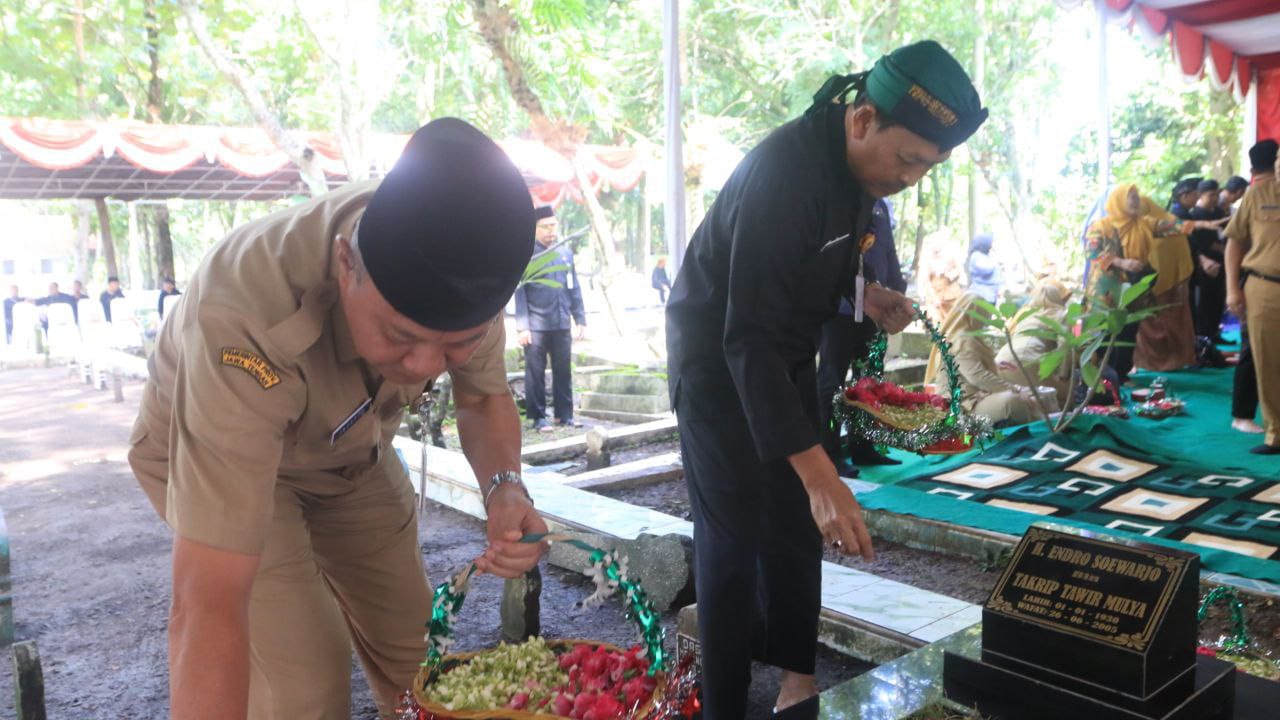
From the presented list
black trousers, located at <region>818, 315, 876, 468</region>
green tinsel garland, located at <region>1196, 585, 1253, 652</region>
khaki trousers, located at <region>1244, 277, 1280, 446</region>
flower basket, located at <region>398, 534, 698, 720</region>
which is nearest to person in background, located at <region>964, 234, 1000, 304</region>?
khaki trousers, located at <region>1244, 277, 1280, 446</region>

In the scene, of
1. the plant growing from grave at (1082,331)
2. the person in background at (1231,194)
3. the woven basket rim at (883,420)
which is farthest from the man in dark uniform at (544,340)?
the person in background at (1231,194)

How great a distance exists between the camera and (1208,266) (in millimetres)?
10094

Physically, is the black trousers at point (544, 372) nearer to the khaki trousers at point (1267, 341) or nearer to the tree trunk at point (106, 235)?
the khaki trousers at point (1267, 341)

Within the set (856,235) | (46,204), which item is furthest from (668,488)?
(46,204)

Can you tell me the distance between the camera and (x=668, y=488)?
5.98 meters

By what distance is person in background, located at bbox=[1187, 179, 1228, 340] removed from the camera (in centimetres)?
1005

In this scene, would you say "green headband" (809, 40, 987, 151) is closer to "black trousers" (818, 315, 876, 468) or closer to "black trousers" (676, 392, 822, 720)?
"black trousers" (676, 392, 822, 720)

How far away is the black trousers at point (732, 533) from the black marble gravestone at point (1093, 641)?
1.76 ft

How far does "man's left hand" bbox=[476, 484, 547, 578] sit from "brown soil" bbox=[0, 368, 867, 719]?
1464mm

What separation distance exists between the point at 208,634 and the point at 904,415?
108 inches

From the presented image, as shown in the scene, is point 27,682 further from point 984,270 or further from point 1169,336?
point 984,270

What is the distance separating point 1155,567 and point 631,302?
2832 cm

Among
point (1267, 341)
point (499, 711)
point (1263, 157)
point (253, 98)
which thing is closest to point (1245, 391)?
point (1267, 341)

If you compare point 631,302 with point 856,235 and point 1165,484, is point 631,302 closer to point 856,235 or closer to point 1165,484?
point 1165,484
